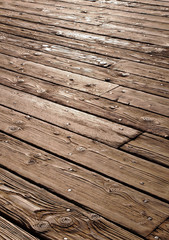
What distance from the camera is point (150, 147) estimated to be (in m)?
1.53

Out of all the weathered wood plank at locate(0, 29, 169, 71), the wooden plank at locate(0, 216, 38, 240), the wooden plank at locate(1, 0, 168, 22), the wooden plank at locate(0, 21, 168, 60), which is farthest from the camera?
the wooden plank at locate(1, 0, 168, 22)

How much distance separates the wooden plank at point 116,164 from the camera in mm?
1326

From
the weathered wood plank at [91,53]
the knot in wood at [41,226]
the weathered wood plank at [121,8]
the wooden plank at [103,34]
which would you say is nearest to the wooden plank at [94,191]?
the knot in wood at [41,226]

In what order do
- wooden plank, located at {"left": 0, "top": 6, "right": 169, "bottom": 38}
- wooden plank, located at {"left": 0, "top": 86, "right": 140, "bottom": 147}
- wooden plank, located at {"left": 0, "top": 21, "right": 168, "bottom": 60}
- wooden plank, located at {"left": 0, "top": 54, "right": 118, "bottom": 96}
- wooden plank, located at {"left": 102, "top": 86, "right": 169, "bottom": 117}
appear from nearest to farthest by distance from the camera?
wooden plank, located at {"left": 0, "top": 86, "right": 140, "bottom": 147}, wooden plank, located at {"left": 102, "top": 86, "right": 169, "bottom": 117}, wooden plank, located at {"left": 0, "top": 54, "right": 118, "bottom": 96}, wooden plank, located at {"left": 0, "top": 21, "right": 168, "bottom": 60}, wooden plank, located at {"left": 0, "top": 6, "right": 169, "bottom": 38}

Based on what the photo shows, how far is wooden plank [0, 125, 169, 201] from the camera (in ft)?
4.35

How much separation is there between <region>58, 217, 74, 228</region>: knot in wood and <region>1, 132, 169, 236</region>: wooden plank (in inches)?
3.4

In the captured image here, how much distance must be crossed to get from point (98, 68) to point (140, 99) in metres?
0.47

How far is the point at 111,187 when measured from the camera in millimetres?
1305

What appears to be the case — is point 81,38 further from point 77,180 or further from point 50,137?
point 77,180

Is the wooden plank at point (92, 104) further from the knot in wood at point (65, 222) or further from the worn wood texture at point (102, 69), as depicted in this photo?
the knot in wood at point (65, 222)

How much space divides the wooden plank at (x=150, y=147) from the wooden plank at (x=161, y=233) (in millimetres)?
343

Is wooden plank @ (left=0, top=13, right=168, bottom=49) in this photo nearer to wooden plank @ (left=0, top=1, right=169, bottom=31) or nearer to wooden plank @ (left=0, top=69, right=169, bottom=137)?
wooden plank @ (left=0, top=1, right=169, bottom=31)

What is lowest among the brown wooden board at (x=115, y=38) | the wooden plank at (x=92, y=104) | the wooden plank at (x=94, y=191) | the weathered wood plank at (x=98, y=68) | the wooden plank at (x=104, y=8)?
the wooden plank at (x=94, y=191)

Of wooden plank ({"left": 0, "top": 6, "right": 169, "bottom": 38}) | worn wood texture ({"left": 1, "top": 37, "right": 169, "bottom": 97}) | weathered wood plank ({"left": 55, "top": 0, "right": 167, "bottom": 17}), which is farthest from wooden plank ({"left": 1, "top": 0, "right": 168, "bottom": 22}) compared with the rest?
worn wood texture ({"left": 1, "top": 37, "right": 169, "bottom": 97})
